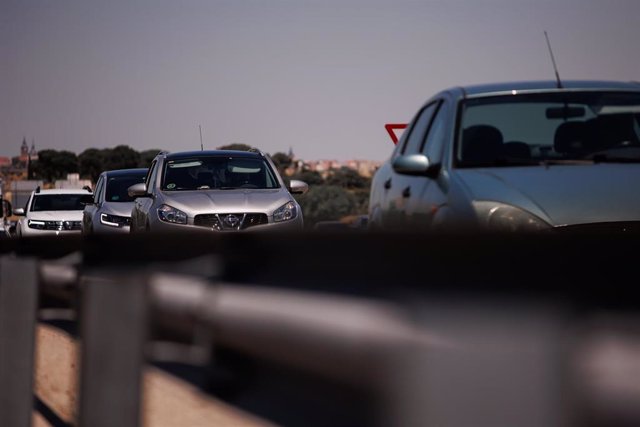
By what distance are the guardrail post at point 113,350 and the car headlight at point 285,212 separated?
1315cm

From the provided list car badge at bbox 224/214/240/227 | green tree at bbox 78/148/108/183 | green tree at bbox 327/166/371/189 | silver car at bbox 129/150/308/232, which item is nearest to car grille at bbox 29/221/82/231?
silver car at bbox 129/150/308/232

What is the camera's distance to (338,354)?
4.07 feet

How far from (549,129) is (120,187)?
50.2 feet

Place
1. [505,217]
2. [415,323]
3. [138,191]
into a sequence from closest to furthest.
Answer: [415,323] → [505,217] → [138,191]

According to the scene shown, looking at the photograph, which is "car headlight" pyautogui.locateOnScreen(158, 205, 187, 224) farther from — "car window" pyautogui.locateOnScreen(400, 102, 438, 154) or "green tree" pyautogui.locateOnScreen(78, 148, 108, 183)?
"green tree" pyautogui.locateOnScreen(78, 148, 108, 183)

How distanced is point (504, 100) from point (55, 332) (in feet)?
18.3

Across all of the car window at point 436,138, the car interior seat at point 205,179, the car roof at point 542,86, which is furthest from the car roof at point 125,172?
the car roof at point 542,86

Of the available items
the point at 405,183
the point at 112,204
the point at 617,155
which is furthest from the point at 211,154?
the point at 617,155

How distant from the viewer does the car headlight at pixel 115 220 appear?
820 inches

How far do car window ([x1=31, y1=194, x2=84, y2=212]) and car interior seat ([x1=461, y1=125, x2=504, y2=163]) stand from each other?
74.0 ft

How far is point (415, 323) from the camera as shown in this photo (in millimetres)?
994

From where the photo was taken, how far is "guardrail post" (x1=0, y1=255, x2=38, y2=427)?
2.82 metres

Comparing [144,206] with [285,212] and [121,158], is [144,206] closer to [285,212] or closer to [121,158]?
[285,212]

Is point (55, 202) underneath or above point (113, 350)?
underneath
